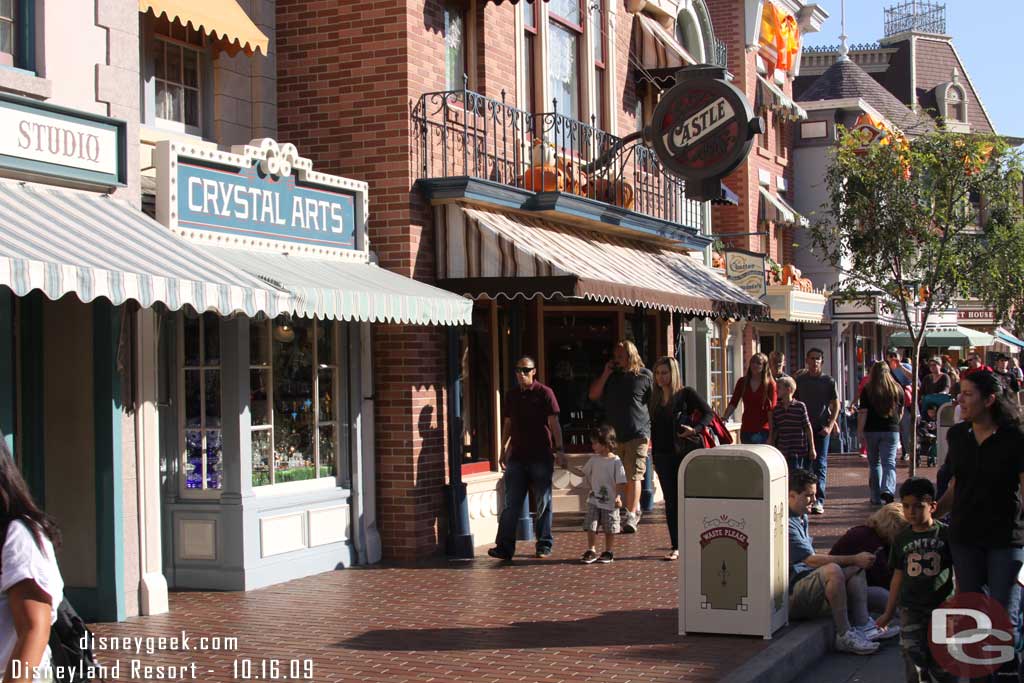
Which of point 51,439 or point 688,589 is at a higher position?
point 51,439

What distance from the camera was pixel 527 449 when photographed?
467 inches

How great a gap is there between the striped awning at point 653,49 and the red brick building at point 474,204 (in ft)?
4.93

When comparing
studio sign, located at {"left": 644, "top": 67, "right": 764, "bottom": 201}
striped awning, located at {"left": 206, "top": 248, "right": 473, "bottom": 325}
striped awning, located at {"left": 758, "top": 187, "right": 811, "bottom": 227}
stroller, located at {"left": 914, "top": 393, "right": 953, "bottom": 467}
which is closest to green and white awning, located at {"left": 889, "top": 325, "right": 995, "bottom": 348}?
striped awning, located at {"left": 758, "top": 187, "right": 811, "bottom": 227}

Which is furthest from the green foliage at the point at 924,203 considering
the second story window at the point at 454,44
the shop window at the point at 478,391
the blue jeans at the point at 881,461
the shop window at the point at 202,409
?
the shop window at the point at 202,409

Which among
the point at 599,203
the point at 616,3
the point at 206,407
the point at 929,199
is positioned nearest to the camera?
the point at 206,407

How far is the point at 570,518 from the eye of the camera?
15102mm

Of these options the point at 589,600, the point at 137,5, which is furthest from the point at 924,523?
the point at 137,5

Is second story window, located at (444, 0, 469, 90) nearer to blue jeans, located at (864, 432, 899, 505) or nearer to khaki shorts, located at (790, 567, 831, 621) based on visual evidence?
blue jeans, located at (864, 432, 899, 505)

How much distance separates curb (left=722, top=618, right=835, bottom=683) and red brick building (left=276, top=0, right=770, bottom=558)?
4187mm

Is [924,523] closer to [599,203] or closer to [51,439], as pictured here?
[51,439]

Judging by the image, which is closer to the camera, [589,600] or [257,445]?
[589,600]

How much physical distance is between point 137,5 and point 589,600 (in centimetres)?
531

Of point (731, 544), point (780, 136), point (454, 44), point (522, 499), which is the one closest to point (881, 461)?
point (522, 499)

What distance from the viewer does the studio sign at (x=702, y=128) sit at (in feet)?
49.6
